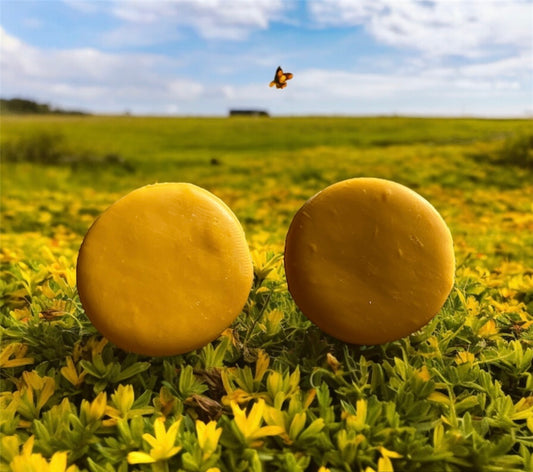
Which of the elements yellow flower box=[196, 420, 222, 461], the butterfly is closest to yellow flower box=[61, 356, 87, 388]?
yellow flower box=[196, 420, 222, 461]

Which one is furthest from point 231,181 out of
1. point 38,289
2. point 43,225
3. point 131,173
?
point 38,289

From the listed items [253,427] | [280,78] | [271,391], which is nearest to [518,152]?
[280,78]

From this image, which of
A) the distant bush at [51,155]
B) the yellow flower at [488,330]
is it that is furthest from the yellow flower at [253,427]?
the distant bush at [51,155]

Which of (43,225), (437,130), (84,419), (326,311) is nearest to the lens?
(84,419)

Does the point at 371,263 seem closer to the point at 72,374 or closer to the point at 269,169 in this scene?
the point at 72,374

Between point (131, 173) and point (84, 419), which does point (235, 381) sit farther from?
point (131, 173)

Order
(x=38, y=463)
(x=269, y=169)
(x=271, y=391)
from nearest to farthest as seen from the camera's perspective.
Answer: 1. (x=38, y=463)
2. (x=271, y=391)
3. (x=269, y=169)

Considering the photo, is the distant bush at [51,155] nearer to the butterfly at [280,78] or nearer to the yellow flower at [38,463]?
the butterfly at [280,78]

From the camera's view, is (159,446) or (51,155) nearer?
(159,446)
